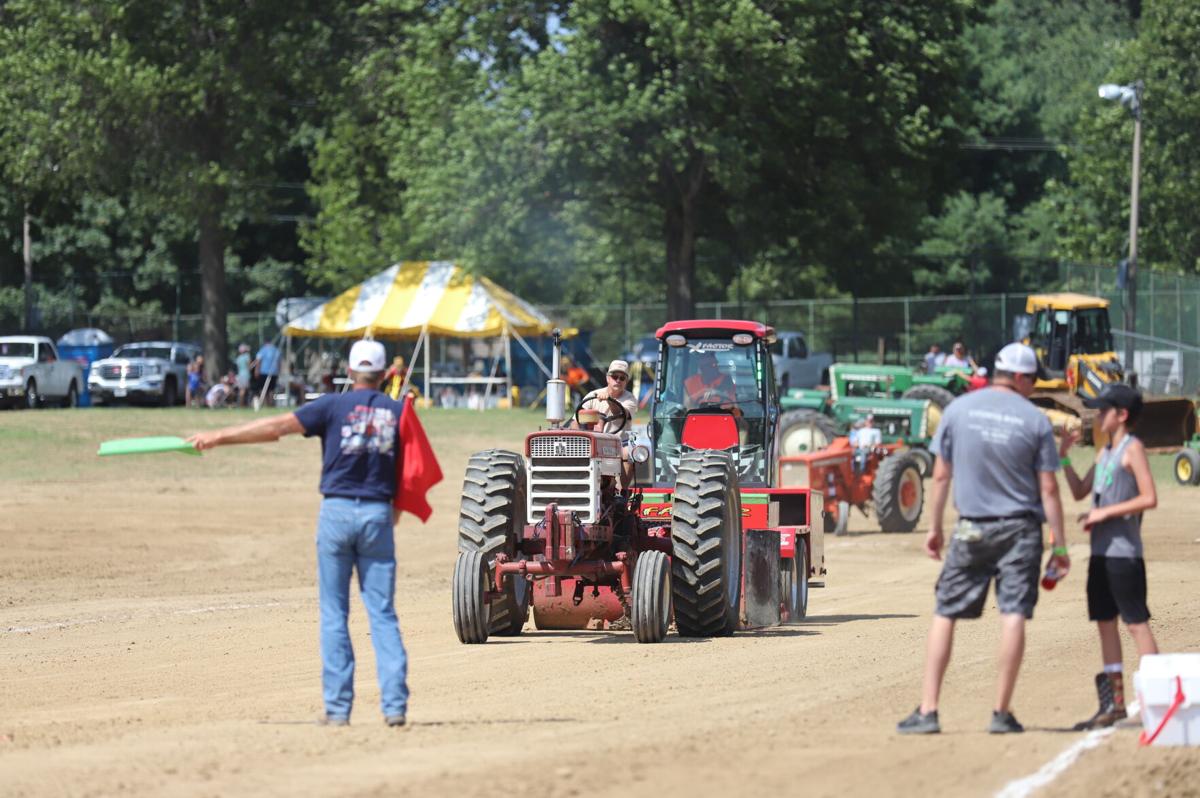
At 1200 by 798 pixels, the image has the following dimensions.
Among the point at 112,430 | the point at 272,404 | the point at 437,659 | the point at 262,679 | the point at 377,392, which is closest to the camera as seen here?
the point at 377,392

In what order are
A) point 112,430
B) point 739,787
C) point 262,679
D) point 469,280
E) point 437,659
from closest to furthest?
1. point 739,787
2. point 262,679
3. point 437,659
4. point 112,430
5. point 469,280

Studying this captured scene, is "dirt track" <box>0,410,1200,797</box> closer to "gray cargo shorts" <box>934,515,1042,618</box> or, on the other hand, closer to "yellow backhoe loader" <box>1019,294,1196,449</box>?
"gray cargo shorts" <box>934,515,1042,618</box>

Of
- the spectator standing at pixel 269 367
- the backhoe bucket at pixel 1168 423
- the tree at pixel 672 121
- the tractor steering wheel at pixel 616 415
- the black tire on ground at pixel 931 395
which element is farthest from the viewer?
the spectator standing at pixel 269 367

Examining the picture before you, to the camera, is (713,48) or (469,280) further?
(469,280)

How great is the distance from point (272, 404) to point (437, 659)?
1441 inches

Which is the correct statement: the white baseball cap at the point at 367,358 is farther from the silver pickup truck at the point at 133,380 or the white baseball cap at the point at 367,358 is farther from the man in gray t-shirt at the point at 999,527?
the silver pickup truck at the point at 133,380

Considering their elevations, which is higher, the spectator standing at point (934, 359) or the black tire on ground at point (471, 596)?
the spectator standing at point (934, 359)

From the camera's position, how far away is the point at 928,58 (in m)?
45.0

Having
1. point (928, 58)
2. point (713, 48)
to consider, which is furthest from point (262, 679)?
point (928, 58)

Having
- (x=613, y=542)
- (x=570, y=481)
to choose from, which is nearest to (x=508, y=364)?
(x=613, y=542)

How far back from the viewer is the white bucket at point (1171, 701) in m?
8.80

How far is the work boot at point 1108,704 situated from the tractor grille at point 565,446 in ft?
16.0

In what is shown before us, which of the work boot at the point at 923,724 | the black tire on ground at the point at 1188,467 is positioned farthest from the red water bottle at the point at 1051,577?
the black tire on ground at the point at 1188,467

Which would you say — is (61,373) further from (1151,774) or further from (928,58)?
(1151,774)
